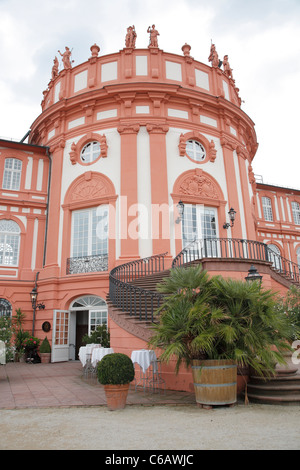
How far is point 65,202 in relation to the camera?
15977 millimetres

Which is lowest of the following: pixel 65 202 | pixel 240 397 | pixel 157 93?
pixel 240 397

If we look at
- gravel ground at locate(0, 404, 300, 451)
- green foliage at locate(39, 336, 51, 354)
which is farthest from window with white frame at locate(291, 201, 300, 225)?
gravel ground at locate(0, 404, 300, 451)

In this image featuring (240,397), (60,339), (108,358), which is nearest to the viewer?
→ (108,358)

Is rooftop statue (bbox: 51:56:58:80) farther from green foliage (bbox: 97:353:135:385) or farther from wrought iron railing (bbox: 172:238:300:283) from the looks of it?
green foliage (bbox: 97:353:135:385)

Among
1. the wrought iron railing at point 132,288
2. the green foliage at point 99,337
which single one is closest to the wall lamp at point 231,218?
the wrought iron railing at point 132,288

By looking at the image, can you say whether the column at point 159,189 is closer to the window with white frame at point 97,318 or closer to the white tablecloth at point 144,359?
the window with white frame at point 97,318

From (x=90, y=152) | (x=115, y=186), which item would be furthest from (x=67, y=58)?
(x=115, y=186)

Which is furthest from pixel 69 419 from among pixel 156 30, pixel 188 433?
pixel 156 30

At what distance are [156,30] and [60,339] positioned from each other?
51.0ft

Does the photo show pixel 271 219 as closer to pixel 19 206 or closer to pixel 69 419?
pixel 19 206

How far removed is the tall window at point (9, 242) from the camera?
52.6ft

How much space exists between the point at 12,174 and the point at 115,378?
553 inches

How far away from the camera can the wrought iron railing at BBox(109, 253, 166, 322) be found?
31.3 ft

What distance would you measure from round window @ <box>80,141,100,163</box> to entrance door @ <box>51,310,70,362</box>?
6954mm
